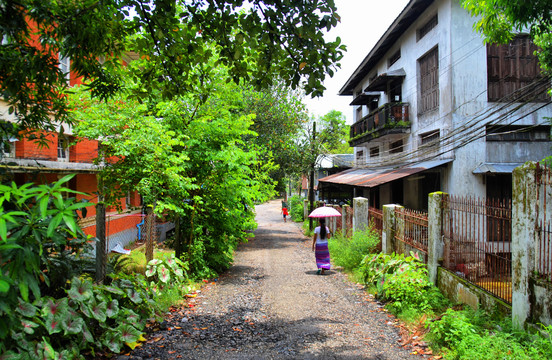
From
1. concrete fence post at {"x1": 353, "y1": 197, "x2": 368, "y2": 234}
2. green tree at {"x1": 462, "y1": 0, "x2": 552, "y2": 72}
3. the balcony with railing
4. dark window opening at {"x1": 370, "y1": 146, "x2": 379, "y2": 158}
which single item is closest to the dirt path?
concrete fence post at {"x1": 353, "y1": 197, "x2": 368, "y2": 234}

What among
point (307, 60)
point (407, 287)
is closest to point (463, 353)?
point (407, 287)

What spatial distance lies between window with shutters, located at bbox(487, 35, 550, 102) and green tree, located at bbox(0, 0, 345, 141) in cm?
1071

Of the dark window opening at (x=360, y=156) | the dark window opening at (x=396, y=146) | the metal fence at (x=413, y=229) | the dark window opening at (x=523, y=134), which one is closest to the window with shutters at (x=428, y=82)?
the dark window opening at (x=523, y=134)

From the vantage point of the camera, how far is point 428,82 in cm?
1549

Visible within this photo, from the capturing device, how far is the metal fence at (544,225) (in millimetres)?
4511

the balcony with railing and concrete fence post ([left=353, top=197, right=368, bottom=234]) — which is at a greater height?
the balcony with railing

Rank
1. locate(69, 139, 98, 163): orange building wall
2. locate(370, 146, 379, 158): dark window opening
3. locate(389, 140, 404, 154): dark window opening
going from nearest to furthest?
locate(69, 139, 98, 163): orange building wall < locate(389, 140, 404, 154): dark window opening < locate(370, 146, 379, 158): dark window opening

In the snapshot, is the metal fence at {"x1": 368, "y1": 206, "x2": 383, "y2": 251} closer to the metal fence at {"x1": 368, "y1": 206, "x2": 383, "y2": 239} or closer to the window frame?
the metal fence at {"x1": 368, "y1": 206, "x2": 383, "y2": 239}

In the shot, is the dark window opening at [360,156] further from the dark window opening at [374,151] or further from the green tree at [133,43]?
the green tree at [133,43]

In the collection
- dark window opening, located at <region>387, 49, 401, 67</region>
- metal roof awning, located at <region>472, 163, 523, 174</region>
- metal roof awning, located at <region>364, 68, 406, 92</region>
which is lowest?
metal roof awning, located at <region>472, 163, 523, 174</region>

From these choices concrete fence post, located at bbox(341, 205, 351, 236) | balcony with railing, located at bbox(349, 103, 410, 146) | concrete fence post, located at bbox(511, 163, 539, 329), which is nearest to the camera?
concrete fence post, located at bbox(511, 163, 539, 329)

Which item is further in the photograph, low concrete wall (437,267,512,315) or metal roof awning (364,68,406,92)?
metal roof awning (364,68,406,92)

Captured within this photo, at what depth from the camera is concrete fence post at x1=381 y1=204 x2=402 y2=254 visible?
9.57m

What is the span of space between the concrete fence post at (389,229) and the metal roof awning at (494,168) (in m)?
5.00
